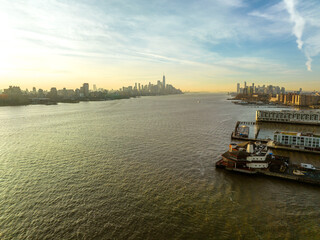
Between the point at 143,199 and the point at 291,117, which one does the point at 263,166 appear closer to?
the point at 143,199

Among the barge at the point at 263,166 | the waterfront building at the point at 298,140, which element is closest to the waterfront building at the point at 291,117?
the waterfront building at the point at 298,140

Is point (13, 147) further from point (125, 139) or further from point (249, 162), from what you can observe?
point (249, 162)

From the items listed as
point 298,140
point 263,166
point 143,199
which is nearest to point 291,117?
point 298,140

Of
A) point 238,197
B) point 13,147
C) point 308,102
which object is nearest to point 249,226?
point 238,197

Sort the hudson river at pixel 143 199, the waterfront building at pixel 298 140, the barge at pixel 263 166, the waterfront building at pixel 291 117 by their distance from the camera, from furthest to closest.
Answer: the waterfront building at pixel 291 117 < the waterfront building at pixel 298 140 < the barge at pixel 263 166 < the hudson river at pixel 143 199

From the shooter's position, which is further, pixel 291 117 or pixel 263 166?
pixel 291 117

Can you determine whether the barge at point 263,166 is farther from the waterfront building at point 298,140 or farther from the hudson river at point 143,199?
the waterfront building at point 298,140
